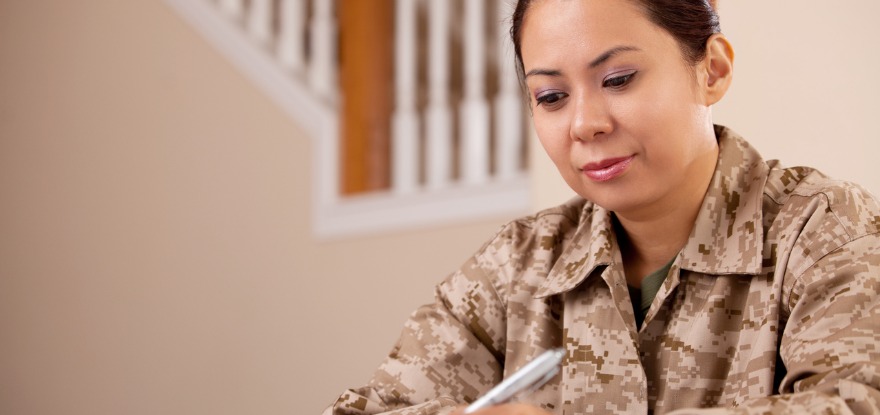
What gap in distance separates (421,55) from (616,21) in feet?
6.96

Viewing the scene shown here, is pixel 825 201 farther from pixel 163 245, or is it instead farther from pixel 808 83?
pixel 163 245

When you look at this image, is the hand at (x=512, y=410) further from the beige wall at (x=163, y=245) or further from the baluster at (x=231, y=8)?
the baluster at (x=231, y=8)

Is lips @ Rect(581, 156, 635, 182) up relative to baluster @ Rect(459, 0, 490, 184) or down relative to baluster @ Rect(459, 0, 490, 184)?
down

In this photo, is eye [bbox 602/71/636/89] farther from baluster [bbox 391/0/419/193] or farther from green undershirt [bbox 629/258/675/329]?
baluster [bbox 391/0/419/193]

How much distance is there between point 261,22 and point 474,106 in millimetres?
732

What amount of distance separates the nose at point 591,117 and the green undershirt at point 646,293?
18cm

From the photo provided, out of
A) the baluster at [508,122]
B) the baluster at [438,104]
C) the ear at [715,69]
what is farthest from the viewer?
the baluster at [438,104]

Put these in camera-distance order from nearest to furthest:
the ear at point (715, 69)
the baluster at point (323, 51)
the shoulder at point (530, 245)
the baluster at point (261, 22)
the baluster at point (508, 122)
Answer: the ear at point (715, 69) < the shoulder at point (530, 245) < the baluster at point (508, 122) < the baluster at point (323, 51) < the baluster at point (261, 22)

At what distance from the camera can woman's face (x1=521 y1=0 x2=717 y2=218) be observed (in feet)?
3.19

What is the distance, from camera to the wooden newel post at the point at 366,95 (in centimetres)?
281

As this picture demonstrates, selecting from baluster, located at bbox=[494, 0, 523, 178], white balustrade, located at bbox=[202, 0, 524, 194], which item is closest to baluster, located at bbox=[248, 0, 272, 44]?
white balustrade, located at bbox=[202, 0, 524, 194]

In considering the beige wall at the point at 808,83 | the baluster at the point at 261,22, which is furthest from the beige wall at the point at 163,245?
the beige wall at the point at 808,83

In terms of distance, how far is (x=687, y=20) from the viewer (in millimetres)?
1021

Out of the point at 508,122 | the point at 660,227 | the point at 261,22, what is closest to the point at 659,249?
the point at 660,227
